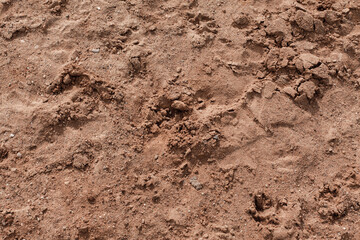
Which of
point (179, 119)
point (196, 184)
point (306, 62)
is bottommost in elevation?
point (196, 184)

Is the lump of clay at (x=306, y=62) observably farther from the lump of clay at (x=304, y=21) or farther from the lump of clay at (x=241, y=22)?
the lump of clay at (x=241, y=22)

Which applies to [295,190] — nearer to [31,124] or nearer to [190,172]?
[190,172]

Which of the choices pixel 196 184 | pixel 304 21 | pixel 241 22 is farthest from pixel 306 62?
pixel 196 184

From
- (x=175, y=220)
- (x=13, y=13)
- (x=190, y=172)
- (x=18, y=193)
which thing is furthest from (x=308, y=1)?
(x=18, y=193)

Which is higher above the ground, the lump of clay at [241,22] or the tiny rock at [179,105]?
the lump of clay at [241,22]

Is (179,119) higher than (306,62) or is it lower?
lower

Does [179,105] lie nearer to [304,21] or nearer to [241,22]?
[241,22]

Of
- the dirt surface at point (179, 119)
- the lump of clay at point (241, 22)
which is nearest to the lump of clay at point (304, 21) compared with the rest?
the dirt surface at point (179, 119)
